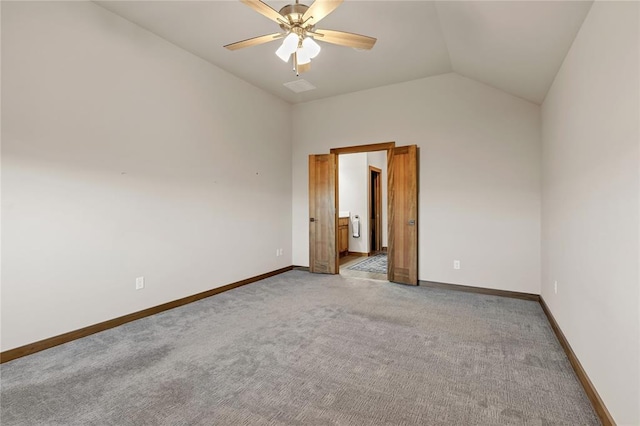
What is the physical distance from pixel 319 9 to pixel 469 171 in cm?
304

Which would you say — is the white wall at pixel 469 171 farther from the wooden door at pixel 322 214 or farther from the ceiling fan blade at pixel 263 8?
the ceiling fan blade at pixel 263 8

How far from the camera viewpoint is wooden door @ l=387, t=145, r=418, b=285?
4.39 meters

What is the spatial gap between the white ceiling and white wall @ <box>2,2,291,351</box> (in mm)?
434

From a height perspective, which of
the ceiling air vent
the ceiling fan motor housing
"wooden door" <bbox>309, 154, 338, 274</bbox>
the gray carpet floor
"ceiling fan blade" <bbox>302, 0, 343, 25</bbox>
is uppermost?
the ceiling air vent

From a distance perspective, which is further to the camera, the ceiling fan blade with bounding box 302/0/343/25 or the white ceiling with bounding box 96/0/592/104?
the white ceiling with bounding box 96/0/592/104

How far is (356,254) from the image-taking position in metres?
7.11

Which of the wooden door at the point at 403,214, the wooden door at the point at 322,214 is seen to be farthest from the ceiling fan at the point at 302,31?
the wooden door at the point at 322,214

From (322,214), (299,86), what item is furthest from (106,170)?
(322,214)

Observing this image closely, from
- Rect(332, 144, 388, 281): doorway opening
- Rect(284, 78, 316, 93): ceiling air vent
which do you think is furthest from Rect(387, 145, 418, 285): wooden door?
Rect(332, 144, 388, 281): doorway opening

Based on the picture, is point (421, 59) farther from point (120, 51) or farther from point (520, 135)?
point (120, 51)

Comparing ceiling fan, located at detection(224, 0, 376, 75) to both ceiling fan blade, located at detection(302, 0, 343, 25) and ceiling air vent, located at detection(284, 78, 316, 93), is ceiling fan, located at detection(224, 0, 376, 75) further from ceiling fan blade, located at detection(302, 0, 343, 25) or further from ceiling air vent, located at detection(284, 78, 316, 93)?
ceiling air vent, located at detection(284, 78, 316, 93)

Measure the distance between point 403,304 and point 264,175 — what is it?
2.87 m

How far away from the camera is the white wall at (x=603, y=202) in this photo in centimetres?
133

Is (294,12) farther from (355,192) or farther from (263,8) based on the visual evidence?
(355,192)
